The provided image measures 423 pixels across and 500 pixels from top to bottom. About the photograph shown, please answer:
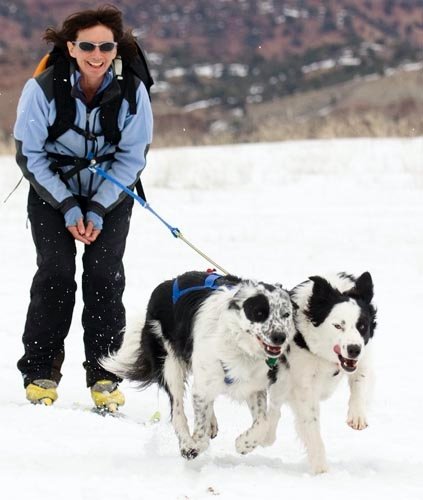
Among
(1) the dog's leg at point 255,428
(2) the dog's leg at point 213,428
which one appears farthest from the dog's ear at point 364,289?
(2) the dog's leg at point 213,428

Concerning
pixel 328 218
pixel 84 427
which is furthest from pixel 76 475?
pixel 328 218

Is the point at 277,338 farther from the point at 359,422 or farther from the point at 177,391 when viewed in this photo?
the point at 177,391

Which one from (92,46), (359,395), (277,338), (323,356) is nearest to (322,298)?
(323,356)

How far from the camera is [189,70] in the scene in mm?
69750

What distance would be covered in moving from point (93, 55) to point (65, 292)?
4.36 feet

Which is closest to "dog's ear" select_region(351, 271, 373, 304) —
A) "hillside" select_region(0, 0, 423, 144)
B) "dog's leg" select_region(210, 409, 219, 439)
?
"dog's leg" select_region(210, 409, 219, 439)

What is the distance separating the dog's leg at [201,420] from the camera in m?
4.82

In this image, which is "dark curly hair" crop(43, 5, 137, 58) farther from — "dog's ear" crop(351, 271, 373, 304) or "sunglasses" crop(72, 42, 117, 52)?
"dog's ear" crop(351, 271, 373, 304)

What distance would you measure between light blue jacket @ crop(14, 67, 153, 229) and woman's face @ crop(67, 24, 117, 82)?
0.23 feet

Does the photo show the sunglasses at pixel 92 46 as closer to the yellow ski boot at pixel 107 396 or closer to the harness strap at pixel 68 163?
the harness strap at pixel 68 163

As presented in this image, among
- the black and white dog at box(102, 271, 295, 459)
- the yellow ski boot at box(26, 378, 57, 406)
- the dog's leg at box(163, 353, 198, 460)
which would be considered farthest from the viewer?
the yellow ski boot at box(26, 378, 57, 406)

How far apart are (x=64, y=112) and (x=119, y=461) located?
6.29 feet

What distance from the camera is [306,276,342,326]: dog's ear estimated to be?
4.70 metres

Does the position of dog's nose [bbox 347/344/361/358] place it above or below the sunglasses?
below
